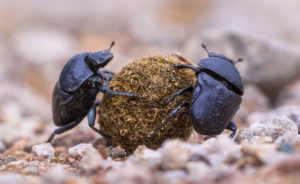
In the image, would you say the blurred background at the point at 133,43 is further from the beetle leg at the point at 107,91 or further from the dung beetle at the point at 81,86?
the beetle leg at the point at 107,91

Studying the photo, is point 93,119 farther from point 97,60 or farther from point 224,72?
point 224,72

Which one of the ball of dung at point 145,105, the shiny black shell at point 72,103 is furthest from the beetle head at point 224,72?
the shiny black shell at point 72,103

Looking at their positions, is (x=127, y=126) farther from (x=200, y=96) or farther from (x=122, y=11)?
(x=122, y=11)

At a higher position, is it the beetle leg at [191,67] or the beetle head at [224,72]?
the beetle leg at [191,67]

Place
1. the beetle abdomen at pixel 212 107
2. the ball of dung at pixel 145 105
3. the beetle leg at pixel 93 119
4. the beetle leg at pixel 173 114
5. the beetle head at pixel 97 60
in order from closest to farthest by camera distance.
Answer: the beetle abdomen at pixel 212 107, the beetle leg at pixel 173 114, the ball of dung at pixel 145 105, the beetle leg at pixel 93 119, the beetle head at pixel 97 60

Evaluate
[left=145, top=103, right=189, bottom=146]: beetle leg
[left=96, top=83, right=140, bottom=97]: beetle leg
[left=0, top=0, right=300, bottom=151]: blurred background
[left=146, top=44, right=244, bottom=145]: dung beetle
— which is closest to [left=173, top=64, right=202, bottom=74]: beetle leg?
[left=146, top=44, right=244, bottom=145]: dung beetle

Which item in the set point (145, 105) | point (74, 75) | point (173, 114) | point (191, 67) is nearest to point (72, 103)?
point (74, 75)
